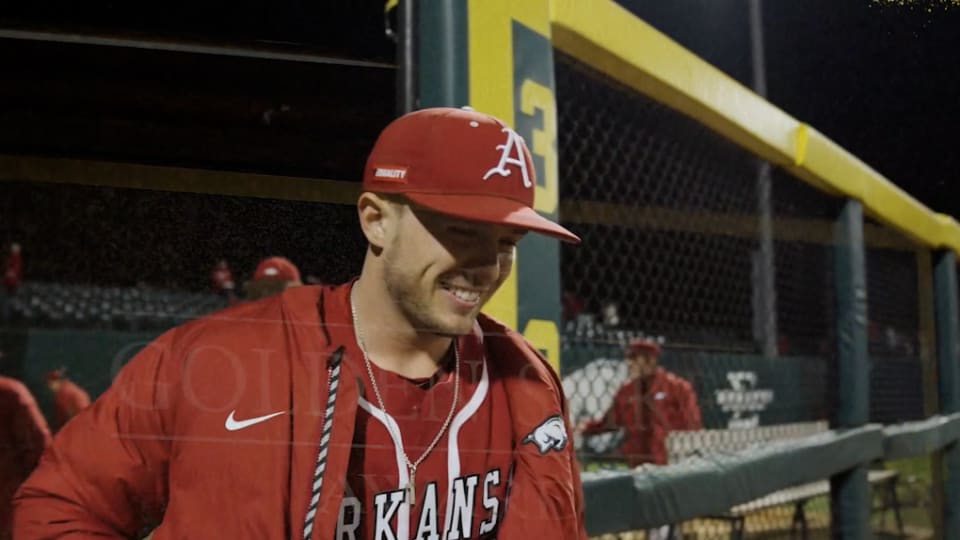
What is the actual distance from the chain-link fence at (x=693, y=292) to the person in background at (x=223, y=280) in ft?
1.58

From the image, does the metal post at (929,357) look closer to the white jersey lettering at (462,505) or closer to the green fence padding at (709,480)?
the green fence padding at (709,480)

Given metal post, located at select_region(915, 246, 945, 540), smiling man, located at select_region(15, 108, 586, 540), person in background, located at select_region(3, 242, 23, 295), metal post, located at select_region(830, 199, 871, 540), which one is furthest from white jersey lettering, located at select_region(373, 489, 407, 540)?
metal post, located at select_region(915, 246, 945, 540)

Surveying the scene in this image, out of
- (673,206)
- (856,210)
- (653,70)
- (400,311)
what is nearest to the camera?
(400,311)

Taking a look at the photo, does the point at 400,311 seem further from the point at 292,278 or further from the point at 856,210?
the point at 856,210

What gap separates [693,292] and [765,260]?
139 mm

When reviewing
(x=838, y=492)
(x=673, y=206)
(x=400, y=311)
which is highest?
(x=673, y=206)

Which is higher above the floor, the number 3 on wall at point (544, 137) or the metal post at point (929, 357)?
the number 3 on wall at point (544, 137)

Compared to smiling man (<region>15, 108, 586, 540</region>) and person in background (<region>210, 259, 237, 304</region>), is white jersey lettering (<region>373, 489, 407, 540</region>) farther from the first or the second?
person in background (<region>210, 259, 237, 304</region>)

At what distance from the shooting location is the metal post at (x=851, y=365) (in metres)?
1.35

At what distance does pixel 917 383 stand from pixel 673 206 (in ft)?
3.35

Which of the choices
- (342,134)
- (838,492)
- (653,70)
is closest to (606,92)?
(653,70)

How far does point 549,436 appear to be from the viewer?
1.77 feet

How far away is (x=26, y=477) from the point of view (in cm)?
38

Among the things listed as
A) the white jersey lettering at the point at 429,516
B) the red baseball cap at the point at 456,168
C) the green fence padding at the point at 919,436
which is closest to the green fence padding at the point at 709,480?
the green fence padding at the point at 919,436
